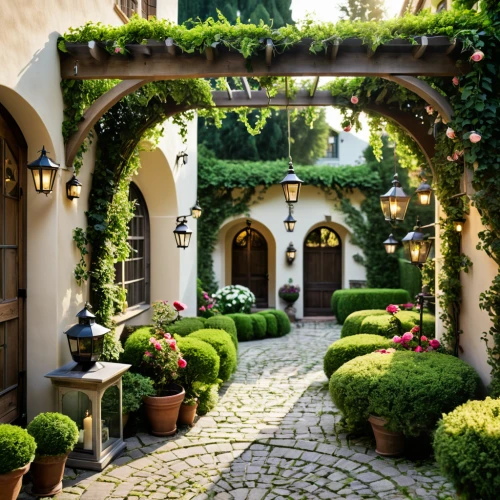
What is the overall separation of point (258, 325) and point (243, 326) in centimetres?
40

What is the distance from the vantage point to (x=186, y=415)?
19.3 feet

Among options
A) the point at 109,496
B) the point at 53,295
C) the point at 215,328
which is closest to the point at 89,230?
the point at 53,295

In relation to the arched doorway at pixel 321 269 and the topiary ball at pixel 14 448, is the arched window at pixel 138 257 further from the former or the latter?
the arched doorway at pixel 321 269

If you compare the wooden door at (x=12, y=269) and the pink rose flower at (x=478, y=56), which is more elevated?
the pink rose flower at (x=478, y=56)

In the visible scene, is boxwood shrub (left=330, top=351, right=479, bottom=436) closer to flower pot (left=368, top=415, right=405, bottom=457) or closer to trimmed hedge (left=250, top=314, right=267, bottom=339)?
flower pot (left=368, top=415, right=405, bottom=457)

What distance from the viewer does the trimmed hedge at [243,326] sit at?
11.5 m

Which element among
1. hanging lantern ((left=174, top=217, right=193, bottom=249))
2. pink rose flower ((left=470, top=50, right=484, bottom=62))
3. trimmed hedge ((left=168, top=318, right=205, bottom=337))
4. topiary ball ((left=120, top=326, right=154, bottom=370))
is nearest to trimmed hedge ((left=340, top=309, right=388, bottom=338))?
trimmed hedge ((left=168, top=318, right=205, bottom=337))

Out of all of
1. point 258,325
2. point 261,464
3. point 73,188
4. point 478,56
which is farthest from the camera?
point 258,325

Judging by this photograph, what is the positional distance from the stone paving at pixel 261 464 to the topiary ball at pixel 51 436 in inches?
16.4

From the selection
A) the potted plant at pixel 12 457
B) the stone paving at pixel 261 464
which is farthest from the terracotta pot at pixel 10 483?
the stone paving at pixel 261 464

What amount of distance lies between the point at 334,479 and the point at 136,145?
14.4ft

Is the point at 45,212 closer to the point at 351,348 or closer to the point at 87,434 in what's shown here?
the point at 87,434

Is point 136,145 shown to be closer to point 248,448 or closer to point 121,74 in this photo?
point 121,74

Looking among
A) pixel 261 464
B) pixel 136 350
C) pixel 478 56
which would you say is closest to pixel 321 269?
pixel 136 350
